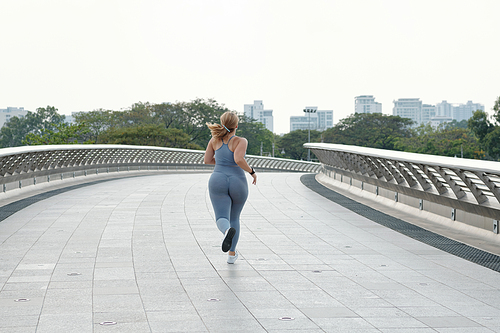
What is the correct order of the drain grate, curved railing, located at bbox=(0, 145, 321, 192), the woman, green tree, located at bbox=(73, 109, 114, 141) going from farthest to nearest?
green tree, located at bbox=(73, 109, 114, 141)
curved railing, located at bbox=(0, 145, 321, 192)
the drain grate
the woman

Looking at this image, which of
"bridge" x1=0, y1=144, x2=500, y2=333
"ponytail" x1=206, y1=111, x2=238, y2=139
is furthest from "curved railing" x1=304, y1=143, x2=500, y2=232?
"ponytail" x1=206, y1=111, x2=238, y2=139

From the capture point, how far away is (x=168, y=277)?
18.7 ft

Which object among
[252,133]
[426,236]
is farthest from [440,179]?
[252,133]

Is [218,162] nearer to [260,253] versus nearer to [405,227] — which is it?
[260,253]

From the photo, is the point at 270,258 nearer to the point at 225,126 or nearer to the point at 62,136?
the point at 225,126

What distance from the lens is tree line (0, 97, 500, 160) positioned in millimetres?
65938

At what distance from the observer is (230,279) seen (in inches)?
224

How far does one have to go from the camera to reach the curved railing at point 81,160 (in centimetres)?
1295

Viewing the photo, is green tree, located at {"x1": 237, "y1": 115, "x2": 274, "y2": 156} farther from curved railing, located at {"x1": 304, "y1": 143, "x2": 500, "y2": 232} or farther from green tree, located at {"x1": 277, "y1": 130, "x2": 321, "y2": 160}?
curved railing, located at {"x1": 304, "y1": 143, "x2": 500, "y2": 232}

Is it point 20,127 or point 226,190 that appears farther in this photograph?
point 20,127

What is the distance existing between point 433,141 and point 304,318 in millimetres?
90495

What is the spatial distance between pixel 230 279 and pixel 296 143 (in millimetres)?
95559

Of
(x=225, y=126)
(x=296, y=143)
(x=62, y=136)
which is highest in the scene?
(x=62, y=136)

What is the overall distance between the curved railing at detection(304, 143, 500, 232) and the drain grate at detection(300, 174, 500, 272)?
0.57m
